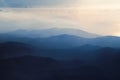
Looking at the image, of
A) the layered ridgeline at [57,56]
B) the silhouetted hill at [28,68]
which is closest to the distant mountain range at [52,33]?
the layered ridgeline at [57,56]

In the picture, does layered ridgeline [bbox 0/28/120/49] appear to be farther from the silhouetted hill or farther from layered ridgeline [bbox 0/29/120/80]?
the silhouetted hill

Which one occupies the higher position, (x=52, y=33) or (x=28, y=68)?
(x=52, y=33)

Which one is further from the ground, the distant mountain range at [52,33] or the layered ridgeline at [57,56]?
the distant mountain range at [52,33]

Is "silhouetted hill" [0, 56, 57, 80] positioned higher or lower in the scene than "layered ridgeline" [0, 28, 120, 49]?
lower

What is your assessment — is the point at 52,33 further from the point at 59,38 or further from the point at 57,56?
the point at 57,56

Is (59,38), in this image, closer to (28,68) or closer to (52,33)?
(52,33)

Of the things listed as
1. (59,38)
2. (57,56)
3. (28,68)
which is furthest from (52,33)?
(28,68)

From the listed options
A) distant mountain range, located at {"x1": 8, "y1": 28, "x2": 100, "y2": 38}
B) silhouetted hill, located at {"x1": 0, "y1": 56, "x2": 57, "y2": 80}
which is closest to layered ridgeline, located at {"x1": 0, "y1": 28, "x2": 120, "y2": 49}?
distant mountain range, located at {"x1": 8, "y1": 28, "x2": 100, "y2": 38}

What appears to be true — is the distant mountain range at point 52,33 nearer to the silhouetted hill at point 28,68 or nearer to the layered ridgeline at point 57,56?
the layered ridgeline at point 57,56

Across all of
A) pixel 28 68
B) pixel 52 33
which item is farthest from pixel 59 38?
pixel 28 68

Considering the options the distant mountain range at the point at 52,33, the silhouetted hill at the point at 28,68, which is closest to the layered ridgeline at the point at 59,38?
the distant mountain range at the point at 52,33

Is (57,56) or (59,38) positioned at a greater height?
(59,38)
